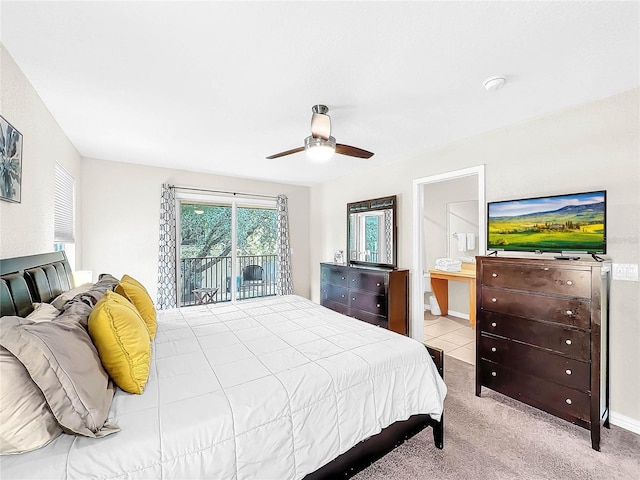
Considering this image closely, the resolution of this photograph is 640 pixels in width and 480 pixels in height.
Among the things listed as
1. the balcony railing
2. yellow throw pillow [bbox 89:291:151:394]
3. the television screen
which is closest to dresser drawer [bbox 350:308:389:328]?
the television screen

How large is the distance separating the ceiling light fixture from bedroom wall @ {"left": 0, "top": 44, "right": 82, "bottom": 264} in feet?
9.91

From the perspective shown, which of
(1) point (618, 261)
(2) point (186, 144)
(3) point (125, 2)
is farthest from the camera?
(2) point (186, 144)

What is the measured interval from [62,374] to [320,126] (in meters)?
2.01

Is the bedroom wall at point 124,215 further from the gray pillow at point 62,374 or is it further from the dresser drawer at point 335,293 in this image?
the gray pillow at point 62,374

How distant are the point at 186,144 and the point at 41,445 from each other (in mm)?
3039

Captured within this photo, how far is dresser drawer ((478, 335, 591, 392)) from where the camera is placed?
80.4 inches

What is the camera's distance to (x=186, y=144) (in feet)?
10.9

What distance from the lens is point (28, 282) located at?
5.58ft

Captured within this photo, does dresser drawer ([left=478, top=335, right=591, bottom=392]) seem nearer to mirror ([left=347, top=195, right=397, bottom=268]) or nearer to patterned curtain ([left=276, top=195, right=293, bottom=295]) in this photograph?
mirror ([left=347, top=195, right=397, bottom=268])

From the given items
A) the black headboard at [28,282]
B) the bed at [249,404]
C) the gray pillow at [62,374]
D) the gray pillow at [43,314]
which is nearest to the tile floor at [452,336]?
the bed at [249,404]

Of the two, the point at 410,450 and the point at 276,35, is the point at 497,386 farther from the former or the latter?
the point at 276,35

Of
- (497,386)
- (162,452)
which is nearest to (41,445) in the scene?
(162,452)

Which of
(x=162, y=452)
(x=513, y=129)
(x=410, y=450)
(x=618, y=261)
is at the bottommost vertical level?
(x=410, y=450)

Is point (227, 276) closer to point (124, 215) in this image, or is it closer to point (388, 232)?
point (124, 215)
